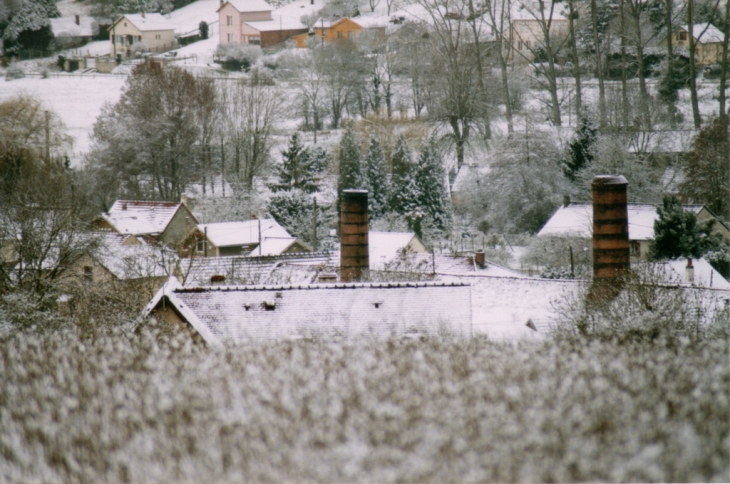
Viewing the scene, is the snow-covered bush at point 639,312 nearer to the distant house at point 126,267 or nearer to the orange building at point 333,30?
the distant house at point 126,267

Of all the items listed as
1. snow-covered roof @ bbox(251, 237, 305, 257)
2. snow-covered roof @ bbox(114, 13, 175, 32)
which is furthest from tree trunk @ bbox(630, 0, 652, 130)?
snow-covered roof @ bbox(114, 13, 175, 32)

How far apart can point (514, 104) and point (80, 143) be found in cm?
1893

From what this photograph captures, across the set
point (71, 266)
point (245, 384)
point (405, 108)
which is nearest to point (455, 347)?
point (245, 384)

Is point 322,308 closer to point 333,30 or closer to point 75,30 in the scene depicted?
point 75,30

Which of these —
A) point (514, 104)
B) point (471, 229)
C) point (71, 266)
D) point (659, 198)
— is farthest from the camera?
point (514, 104)

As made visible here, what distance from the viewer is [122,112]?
30.3 metres

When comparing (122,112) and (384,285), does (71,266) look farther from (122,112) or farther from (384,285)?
(122,112)

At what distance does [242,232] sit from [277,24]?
19392 mm

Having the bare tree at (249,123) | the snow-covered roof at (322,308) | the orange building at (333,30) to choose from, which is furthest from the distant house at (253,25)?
the snow-covered roof at (322,308)

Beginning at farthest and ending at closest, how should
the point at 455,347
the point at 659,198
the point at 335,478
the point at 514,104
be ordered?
the point at 514,104
the point at 659,198
the point at 455,347
the point at 335,478

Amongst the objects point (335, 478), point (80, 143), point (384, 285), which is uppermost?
point (80, 143)

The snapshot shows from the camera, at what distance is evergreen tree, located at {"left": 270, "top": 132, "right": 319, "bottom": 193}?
28.9m

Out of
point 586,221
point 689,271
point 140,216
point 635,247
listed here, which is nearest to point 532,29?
point 586,221

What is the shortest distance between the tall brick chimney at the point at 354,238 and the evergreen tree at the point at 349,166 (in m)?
12.2
